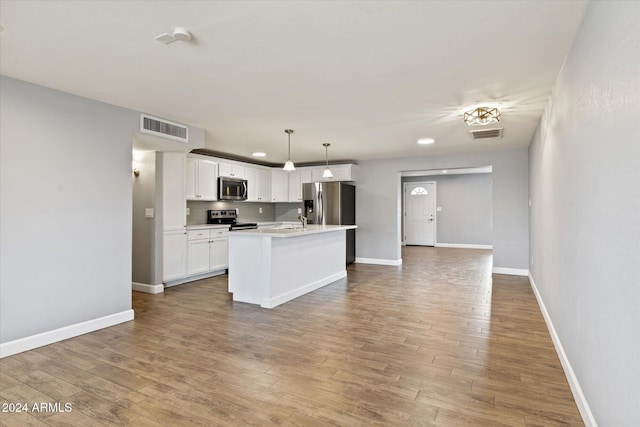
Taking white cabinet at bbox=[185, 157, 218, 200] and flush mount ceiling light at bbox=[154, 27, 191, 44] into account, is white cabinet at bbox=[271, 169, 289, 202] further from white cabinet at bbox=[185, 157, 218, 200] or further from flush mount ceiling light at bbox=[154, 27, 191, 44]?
flush mount ceiling light at bbox=[154, 27, 191, 44]

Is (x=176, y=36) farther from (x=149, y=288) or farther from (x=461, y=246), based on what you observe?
(x=461, y=246)

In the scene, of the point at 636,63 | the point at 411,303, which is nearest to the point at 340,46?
the point at 636,63

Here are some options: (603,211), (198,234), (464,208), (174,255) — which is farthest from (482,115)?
(464,208)

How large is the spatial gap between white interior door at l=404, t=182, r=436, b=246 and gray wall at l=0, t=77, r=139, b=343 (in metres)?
9.22

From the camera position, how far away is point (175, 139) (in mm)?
4340

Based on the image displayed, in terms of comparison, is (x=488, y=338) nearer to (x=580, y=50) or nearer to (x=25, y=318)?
(x=580, y=50)

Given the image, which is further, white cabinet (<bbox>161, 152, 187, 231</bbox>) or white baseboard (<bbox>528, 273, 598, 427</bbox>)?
white cabinet (<bbox>161, 152, 187, 231</bbox>)

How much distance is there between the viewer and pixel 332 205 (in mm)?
7258

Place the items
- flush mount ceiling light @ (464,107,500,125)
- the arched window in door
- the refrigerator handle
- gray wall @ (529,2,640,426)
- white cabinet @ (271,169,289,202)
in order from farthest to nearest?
the arched window in door → white cabinet @ (271,169,289,202) → the refrigerator handle → flush mount ceiling light @ (464,107,500,125) → gray wall @ (529,2,640,426)

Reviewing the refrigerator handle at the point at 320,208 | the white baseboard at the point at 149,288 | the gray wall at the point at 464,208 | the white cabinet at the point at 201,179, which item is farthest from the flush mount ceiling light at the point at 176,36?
the gray wall at the point at 464,208

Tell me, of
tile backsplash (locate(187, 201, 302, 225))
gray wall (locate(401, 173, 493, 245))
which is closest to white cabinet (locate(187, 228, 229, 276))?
tile backsplash (locate(187, 201, 302, 225))

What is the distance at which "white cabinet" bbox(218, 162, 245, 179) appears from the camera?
21.8ft

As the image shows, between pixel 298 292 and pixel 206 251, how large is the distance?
6.86ft

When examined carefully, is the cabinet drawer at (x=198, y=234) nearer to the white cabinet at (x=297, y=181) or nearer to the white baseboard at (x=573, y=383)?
the white cabinet at (x=297, y=181)
